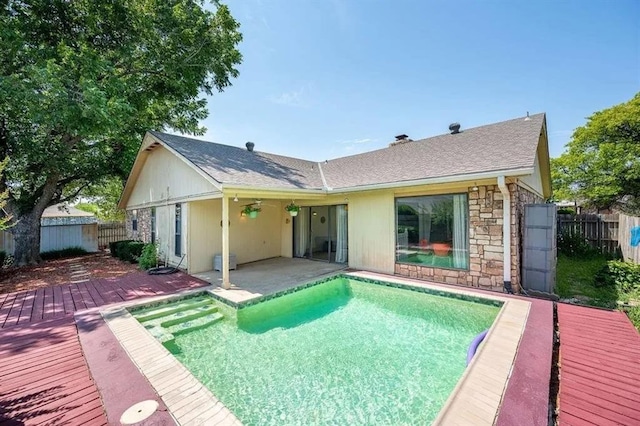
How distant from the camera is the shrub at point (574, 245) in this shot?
10902 mm

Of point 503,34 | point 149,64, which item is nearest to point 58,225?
point 149,64

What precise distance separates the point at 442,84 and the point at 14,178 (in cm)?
2025

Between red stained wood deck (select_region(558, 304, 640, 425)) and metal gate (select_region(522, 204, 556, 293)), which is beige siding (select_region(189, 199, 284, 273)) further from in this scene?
red stained wood deck (select_region(558, 304, 640, 425))

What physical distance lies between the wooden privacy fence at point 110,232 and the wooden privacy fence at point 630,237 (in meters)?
24.8

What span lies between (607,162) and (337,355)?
21.1 m

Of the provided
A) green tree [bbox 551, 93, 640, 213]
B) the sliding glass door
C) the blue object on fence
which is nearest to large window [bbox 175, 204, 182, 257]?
the sliding glass door

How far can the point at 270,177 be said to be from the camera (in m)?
9.10

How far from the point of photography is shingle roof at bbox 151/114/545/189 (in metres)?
7.15

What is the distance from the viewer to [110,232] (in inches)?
703

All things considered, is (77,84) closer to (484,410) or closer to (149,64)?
(149,64)

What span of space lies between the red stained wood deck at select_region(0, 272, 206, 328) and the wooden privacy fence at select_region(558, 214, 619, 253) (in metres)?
14.9

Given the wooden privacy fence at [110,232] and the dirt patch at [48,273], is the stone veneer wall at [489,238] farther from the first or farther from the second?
the wooden privacy fence at [110,232]

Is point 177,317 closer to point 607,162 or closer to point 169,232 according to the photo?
point 169,232

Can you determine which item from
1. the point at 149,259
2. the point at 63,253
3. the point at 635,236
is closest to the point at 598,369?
the point at 635,236
